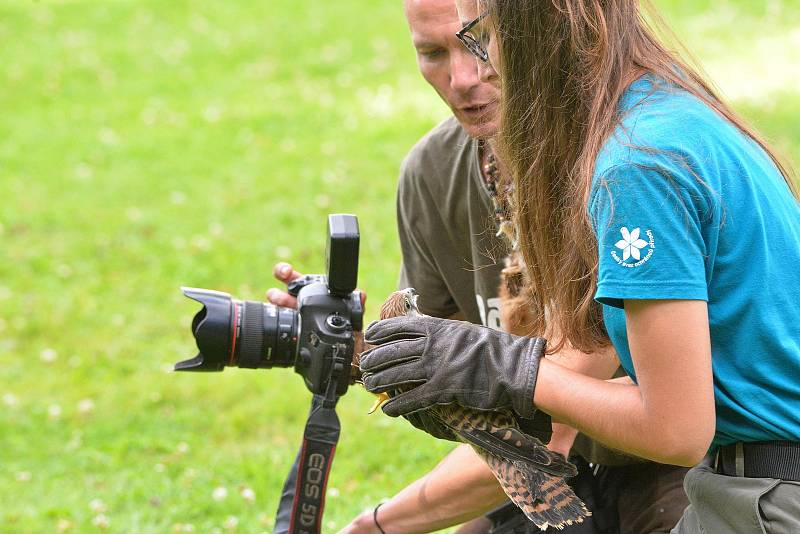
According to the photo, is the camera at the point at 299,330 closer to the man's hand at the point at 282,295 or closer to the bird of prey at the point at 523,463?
the man's hand at the point at 282,295

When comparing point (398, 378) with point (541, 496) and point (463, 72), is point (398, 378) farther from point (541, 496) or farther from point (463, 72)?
point (463, 72)

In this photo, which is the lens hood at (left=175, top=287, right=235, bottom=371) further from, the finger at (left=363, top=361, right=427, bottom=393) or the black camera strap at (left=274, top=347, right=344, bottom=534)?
the finger at (left=363, top=361, right=427, bottom=393)

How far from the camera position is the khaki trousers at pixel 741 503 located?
6.59 ft

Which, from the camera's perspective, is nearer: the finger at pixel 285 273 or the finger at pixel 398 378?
the finger at pixel 398 378

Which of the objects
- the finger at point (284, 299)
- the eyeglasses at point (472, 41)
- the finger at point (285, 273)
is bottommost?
the finger at point (284, 299)

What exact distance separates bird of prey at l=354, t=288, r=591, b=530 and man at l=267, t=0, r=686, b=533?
38 cm

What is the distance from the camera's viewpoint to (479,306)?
3373mm

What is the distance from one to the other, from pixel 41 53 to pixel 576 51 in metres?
11.0

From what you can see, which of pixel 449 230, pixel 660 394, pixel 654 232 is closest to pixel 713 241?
pixel 654 232

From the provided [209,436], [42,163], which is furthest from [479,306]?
[42,163]

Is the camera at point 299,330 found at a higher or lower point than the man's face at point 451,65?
lower

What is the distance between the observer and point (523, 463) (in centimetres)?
221

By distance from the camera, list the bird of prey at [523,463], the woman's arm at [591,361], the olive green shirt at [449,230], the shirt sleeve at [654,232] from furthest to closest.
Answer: the olive green shirt at [449,230]
the woman's arm at [591,361]
the bird of prey at [523,463]
the shirt sleeve at [654,232]

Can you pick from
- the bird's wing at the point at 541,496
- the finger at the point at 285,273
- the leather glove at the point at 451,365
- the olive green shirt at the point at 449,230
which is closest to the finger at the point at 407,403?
the leather glove at the point at 451,365
